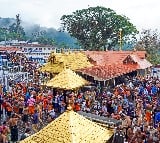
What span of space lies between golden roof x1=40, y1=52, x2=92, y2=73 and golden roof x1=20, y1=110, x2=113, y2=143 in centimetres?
1886

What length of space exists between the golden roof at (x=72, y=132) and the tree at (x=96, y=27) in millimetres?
45016

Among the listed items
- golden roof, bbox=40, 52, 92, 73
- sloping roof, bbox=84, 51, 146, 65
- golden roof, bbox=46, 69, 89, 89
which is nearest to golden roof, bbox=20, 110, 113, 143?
golden roof, bbox=46, 69, 89, 89

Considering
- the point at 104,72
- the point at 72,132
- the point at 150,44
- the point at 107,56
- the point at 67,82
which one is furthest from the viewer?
the point at 150,44

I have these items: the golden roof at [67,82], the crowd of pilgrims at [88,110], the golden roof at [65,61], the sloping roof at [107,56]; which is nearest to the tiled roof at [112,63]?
the sloping roof at [107,56]

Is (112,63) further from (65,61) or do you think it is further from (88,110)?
(88,110)

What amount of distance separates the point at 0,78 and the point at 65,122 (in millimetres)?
17656

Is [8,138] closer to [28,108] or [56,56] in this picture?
[28,108]

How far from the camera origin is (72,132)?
7.38 m

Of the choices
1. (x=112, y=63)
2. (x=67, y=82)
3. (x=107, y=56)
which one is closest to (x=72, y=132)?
(x=67, y=82)

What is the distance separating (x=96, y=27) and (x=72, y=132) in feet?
152

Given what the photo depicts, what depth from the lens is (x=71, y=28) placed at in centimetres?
5344

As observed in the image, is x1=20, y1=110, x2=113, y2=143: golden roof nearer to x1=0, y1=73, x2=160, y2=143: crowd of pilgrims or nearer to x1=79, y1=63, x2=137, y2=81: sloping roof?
x1=0, y1=73, x2=160, y2=143: crowd of pilgrims

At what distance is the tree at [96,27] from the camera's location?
52938mm

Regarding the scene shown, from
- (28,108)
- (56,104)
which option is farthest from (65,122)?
(56,104)
